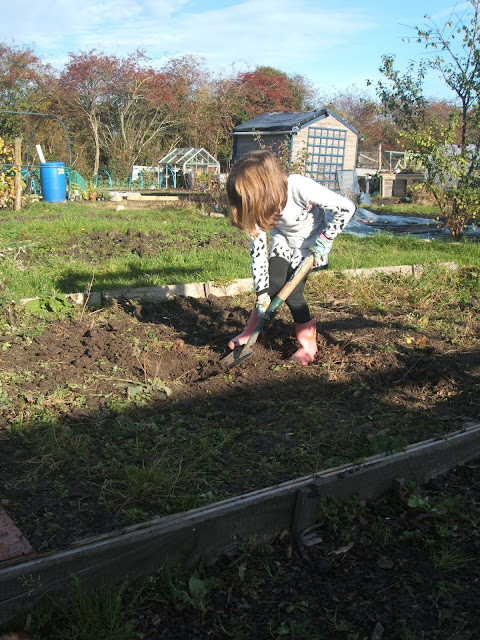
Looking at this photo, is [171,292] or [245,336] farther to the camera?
[171,292]

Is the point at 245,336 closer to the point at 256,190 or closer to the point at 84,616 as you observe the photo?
the point at 256,190

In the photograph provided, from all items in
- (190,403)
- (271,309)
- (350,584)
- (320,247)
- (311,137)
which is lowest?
(350,584)

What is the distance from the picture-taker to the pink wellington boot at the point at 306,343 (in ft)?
13.1

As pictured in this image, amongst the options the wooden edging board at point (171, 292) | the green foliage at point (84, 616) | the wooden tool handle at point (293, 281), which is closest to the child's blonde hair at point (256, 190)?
the wooden tool handle at point (293, 281)

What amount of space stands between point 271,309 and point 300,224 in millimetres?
660

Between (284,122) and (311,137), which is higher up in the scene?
(284,122)

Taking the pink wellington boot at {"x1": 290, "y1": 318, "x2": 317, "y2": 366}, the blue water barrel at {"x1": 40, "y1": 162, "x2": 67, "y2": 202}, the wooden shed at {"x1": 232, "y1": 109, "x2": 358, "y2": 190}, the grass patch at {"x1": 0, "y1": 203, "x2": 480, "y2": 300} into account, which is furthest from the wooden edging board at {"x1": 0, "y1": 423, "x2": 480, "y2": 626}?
the wooden shed at {"x1": 232, "y1": 109, "x2": 358, "y2": 190}

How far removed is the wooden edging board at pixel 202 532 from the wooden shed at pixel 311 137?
52.9ft

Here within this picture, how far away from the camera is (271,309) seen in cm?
378

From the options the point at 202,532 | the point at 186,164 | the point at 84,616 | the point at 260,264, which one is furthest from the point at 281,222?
the point at 186,164

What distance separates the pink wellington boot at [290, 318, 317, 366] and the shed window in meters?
16.8

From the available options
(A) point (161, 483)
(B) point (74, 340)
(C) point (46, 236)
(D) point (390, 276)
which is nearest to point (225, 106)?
(C) point (46, 236)

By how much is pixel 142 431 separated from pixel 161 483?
0.59 meters

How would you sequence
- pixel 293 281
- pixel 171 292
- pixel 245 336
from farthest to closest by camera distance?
1. pixel 171 292
2. pixel 245 336
3. pixel 293 281
